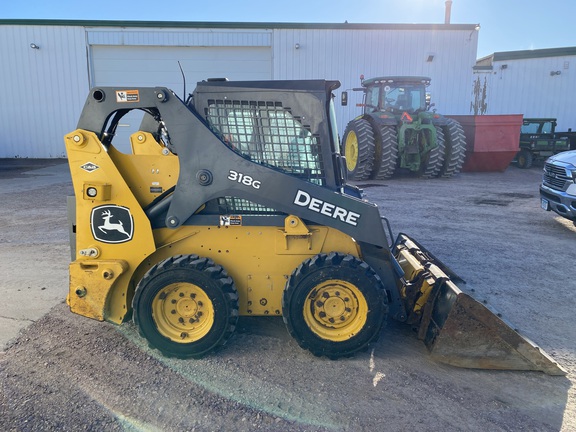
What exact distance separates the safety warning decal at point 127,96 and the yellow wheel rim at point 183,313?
1.43 m

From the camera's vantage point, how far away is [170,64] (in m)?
18.3

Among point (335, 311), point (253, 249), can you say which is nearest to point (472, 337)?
point (335, 311)

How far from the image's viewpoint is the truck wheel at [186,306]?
10.7 feet

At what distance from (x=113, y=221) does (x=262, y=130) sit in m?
1.33

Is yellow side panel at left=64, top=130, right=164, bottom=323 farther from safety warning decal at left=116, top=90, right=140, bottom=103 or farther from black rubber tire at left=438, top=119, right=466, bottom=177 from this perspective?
black rubber tire at left=438, top=119, right=466, bottom=177

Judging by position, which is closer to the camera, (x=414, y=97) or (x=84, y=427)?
(x=84, y=427)

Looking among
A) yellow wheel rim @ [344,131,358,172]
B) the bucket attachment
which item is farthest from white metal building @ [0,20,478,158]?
the bucket attachment

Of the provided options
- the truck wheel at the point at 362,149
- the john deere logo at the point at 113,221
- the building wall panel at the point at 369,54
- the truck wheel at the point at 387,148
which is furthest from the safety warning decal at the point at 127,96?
the building wall panel at the point at 369,54

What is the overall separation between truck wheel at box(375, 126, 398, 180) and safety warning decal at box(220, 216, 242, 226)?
1004 centimetres

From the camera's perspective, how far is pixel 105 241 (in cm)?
A: 340

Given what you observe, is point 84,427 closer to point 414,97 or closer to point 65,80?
point 414,97

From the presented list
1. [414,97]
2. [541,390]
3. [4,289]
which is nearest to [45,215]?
[4,289]

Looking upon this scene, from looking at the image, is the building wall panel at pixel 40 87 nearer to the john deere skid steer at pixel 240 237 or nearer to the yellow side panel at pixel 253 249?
the john deere skid steer at pixel 240 237

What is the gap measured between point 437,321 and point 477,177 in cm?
1218
